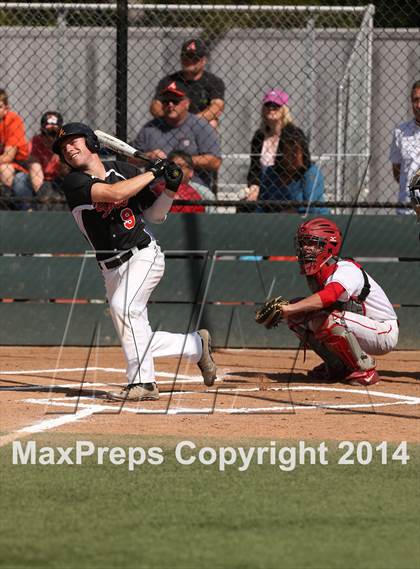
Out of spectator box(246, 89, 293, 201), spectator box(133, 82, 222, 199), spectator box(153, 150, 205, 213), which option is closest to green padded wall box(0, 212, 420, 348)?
spectator box(153, 150, 205, 213)

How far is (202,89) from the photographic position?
1115 centimetres

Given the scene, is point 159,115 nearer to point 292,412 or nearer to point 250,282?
point 250,282

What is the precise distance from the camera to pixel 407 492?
479 centimetres

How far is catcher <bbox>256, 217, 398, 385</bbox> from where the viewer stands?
7.93 meters

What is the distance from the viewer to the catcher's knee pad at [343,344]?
803cm

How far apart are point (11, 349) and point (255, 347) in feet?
7.65

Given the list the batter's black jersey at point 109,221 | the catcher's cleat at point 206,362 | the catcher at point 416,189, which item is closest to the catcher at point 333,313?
the catcher's cleat at point 206,362

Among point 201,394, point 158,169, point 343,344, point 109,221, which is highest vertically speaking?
point 158,169

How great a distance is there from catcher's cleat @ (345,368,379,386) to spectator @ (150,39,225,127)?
3.63 meters

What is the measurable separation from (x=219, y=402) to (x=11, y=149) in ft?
16.0

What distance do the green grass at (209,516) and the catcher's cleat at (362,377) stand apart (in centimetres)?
275

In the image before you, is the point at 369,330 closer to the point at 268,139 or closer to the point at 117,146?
the point at 117,146

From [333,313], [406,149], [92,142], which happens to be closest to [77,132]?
[92,142]

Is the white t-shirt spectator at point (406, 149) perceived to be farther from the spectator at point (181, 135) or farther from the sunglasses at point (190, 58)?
the sunglasses at point (190, 58)
